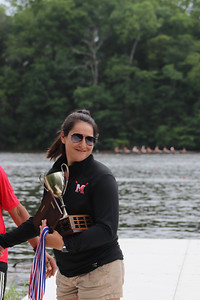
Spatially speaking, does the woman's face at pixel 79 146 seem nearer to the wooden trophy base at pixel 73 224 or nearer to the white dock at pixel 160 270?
the wooden trophy base at pixel 73 224

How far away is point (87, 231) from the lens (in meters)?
2.84

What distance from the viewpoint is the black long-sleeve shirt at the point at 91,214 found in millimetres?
2854

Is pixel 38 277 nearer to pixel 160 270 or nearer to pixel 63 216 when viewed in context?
pixel 63 216

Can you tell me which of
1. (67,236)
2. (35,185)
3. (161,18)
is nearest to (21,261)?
(67,236)

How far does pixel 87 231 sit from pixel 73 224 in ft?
0.23

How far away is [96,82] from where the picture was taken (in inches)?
2844

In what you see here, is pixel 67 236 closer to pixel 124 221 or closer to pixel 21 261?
pixel 21 261

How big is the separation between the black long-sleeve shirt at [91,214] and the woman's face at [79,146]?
0.11 feet

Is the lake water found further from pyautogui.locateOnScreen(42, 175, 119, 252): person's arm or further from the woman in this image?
pyautogui.locateOnScreen(42, 175, 119, 252): person's arm

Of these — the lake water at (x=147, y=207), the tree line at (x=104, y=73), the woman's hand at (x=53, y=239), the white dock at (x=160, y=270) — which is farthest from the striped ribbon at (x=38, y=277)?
the tree line at (x=104, y=73)

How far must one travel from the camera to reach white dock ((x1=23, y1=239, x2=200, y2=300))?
5441 mm

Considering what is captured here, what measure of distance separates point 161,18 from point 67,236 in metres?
74.1

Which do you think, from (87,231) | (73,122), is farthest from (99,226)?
(73,122)

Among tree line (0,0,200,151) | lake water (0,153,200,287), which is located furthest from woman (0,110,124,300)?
tree line (0,0,200,151)
